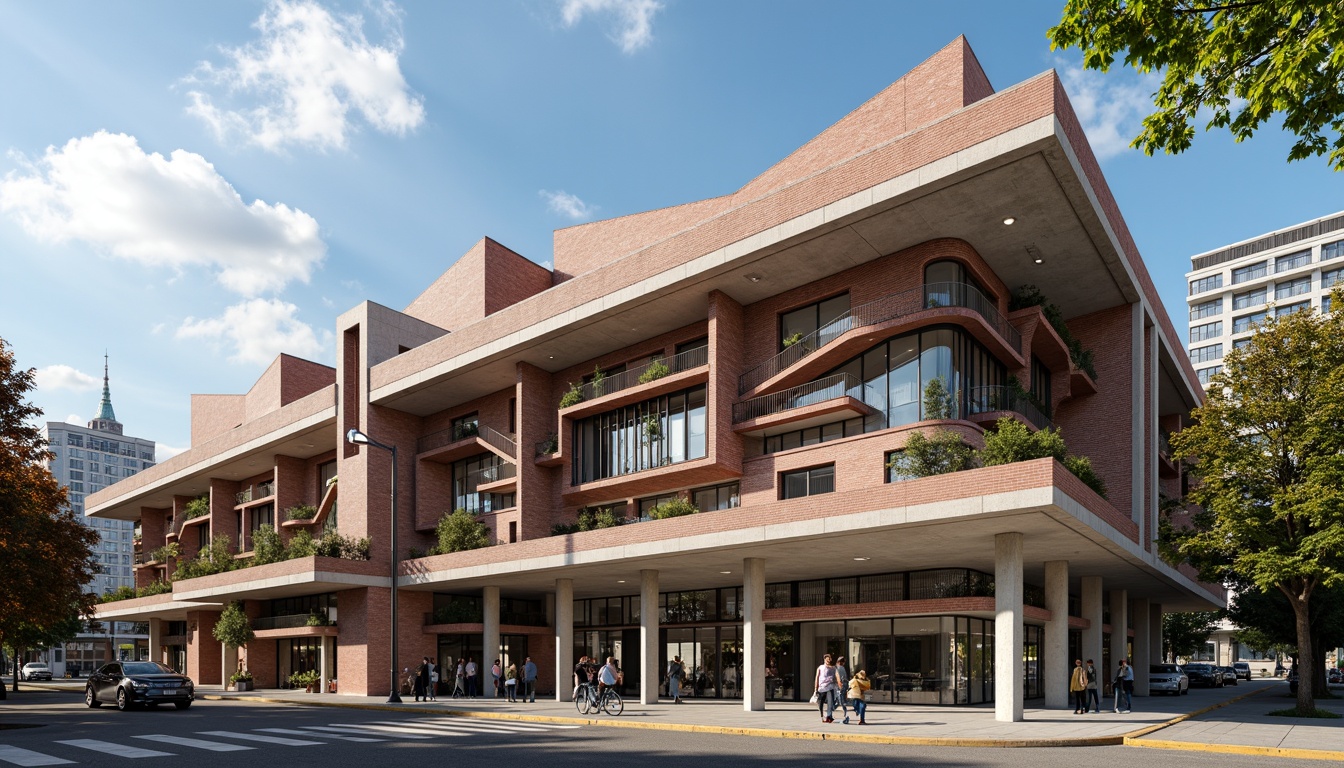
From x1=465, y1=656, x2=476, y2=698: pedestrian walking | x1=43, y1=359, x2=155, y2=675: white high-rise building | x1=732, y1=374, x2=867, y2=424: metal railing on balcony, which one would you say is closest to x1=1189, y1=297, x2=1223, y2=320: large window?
x1=732, y1=374, x2=867, y2=424: metal railing on balcony

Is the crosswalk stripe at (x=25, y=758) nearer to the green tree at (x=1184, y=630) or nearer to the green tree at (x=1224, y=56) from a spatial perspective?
the green tree at (x=1224, y=56)

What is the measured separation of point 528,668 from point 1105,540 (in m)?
20.2

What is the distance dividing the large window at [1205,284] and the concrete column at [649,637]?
11094 centimetres

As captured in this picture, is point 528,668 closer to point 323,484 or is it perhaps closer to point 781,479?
point 781,479

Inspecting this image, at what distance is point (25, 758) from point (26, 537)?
1297 centimetres

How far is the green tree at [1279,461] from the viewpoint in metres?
28.2

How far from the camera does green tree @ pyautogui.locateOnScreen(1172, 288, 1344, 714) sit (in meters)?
28.2

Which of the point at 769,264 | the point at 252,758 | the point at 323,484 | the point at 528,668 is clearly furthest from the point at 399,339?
the point at 252,758

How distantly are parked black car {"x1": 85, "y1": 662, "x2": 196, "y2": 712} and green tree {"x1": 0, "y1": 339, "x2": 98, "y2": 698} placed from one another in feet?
8.55

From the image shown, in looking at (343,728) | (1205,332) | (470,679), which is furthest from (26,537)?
(1205,332)

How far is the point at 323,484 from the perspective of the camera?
52125mm

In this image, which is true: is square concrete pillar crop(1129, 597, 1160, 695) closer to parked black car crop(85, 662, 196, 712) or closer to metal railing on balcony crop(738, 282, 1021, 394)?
metal railing on balcony crop(738, 282, 1021, 394)

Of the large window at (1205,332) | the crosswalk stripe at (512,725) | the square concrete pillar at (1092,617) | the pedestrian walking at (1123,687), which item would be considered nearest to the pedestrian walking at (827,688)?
the crosswalk stripe at (512,725)

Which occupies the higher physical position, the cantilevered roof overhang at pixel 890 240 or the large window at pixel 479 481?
the cantilevered roof overhang at pixel 890 240
